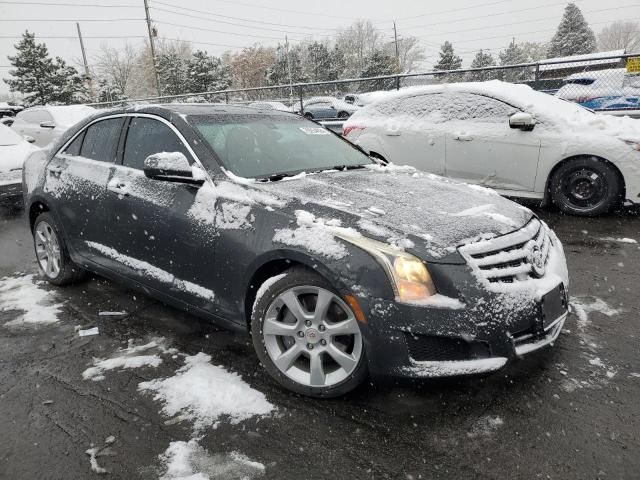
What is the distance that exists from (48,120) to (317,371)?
42.9 ft

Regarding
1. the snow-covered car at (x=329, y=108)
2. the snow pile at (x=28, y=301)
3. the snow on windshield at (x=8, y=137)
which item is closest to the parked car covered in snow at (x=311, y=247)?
the snow pile at (x=28, y=301)

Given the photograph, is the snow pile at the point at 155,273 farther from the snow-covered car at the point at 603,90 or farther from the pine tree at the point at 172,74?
the pine tree at the point at 172,74

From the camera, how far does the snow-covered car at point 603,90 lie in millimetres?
12383

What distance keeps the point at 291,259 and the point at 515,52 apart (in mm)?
77680

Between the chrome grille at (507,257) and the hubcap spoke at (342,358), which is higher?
the chrome grille at (507,257)

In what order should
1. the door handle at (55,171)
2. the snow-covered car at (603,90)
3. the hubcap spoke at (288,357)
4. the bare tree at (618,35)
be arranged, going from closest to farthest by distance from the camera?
the hubcap spoke at (288,357), the door handle at (55,171), the snow-covered car at (603,90), the bare tree at (618,35)

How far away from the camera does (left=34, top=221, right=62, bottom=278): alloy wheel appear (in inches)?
168

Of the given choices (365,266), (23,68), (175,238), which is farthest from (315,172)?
(23,68)

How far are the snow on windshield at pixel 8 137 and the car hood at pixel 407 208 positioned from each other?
25.1 feet

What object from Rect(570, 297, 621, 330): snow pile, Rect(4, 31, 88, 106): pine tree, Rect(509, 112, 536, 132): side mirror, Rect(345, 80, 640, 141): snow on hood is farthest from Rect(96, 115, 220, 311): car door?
Rect(4, 31, 88, 106): pine tree

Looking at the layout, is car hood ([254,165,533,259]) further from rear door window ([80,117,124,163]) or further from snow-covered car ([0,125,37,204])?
snow-covered car ([0,125,37,204])

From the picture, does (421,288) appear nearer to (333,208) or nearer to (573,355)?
(333,208)

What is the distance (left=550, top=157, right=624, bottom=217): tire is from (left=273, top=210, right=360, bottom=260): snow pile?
4.57 meters

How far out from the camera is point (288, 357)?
8.46 ft
